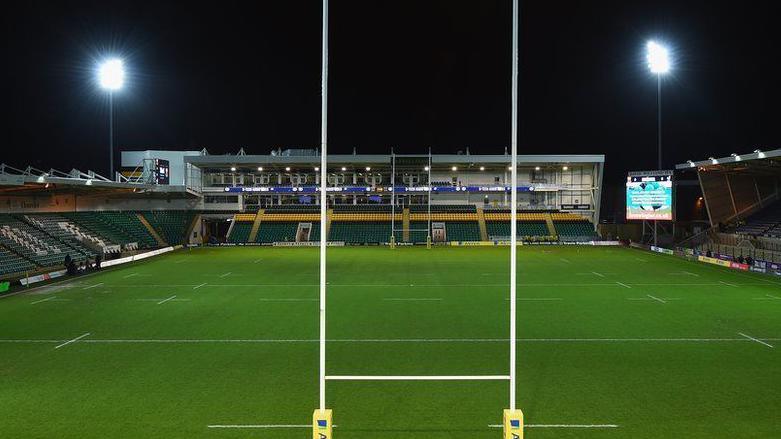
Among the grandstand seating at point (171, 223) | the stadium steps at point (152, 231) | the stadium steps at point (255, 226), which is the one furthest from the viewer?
the stadium steps at point (255, 226)

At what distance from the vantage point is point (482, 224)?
5666cm

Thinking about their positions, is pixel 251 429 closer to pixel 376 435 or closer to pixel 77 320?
pixel 376 435

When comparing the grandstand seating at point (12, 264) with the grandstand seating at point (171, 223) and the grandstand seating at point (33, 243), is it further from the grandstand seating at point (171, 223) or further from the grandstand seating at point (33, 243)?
the grandstand seating at point (171, 223)

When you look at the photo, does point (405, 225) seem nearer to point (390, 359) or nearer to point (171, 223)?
point (171, 223)

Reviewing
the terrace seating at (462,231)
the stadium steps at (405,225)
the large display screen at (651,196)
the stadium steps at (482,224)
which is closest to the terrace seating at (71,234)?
the stadium steps at (405,225)

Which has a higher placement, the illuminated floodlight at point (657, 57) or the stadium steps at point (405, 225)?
the illuminated floodlight at point (657, 57)

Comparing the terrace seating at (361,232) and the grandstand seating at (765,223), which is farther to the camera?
the terrace seating at (361,232)

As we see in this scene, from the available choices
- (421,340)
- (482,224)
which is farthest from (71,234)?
(482,224)

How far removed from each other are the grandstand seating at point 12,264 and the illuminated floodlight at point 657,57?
44327 mm

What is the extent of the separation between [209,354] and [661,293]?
19059 millimetres

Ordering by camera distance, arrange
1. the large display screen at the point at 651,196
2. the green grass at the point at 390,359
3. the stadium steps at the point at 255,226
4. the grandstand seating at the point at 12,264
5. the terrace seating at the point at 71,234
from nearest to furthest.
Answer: the green grass at the point at 390,359 → the grandstand seating at the point at 12,264 → the terrace seating at the point at 71,234 → the large display screen at the point at 651,196 → the stadium steps at the point at 255,226

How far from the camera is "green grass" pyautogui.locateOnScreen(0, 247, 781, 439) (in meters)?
8.49

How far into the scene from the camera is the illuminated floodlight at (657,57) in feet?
121

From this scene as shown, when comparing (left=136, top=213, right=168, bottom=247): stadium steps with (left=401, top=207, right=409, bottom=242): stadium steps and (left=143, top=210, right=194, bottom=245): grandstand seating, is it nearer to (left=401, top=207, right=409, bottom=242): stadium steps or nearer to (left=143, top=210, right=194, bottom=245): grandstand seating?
(left=143, top=210, right=194, bottom=245): grandstand seating
